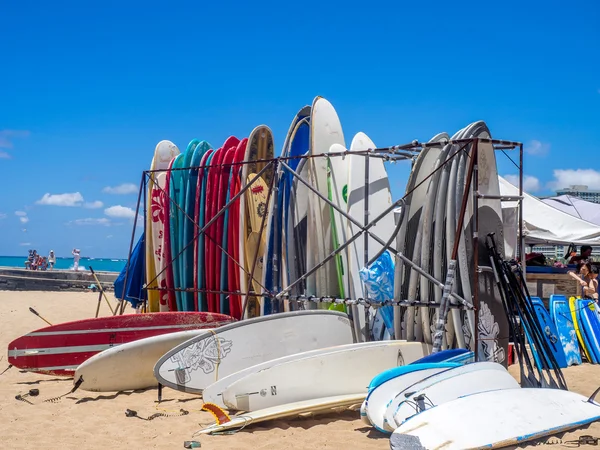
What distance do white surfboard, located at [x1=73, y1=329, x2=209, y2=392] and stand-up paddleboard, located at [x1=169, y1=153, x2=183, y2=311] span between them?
238 centimetres

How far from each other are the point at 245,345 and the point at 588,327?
4214 millimetres

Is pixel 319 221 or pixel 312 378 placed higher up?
pixel 319 221

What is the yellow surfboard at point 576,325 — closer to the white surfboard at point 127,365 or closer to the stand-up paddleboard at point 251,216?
the stand-up paddleboard at point 251,216

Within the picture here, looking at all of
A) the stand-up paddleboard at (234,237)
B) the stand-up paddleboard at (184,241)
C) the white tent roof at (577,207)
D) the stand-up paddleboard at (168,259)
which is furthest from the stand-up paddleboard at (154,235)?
the white tent roof at (577,207)

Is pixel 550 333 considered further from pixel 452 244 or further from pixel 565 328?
pixel 452 244

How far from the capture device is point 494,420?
175 inches

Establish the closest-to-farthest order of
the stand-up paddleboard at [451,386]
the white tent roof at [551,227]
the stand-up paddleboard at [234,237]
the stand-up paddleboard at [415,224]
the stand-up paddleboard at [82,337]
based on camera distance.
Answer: the stand-up paddleboard at [451,386] < the stand-up paddleboard at [415,224] < the stand-up paddleboard at [82,337] < the stand-up paddleboard at [234,237] < the white tent roof at [551,227]

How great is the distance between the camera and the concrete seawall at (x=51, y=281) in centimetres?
2138

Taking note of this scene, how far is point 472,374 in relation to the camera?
198 inches

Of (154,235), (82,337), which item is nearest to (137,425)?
(82,337)

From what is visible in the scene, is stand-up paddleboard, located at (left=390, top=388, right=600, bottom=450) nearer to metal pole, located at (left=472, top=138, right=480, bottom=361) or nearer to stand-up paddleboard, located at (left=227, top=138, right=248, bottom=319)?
metal pole, located at (left=472, top=138, right=480, bottom=361)

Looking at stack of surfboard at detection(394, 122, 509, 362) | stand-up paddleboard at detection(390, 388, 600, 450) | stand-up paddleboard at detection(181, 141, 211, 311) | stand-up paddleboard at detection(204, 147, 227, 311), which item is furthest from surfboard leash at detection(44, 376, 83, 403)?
stand-up paddleboard at detection(390, 388, 600, 450)

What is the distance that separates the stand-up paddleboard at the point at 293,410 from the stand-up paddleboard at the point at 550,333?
9.25 ft

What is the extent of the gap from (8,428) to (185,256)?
393 centimetres
